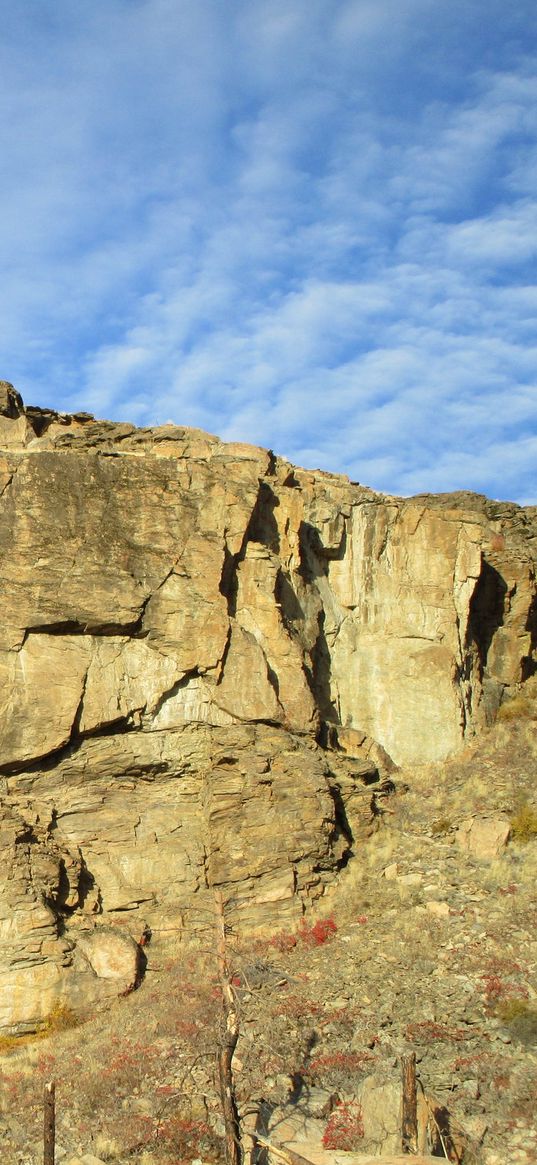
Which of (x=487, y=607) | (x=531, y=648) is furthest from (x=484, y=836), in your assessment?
(x=531, y=648)

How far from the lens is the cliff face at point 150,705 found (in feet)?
78.7

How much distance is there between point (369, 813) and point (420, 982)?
5.96 metres

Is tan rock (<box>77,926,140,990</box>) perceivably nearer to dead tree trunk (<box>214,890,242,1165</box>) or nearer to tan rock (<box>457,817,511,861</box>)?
dead tree trunk (<box>214,890,242,1165</box>)

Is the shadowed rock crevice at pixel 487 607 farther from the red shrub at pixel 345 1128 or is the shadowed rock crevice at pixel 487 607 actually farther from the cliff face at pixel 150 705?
the red shrub at pixel 345 1128

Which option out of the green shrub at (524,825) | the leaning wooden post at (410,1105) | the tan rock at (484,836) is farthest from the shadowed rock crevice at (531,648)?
the leaning wooden post at (410,1105)

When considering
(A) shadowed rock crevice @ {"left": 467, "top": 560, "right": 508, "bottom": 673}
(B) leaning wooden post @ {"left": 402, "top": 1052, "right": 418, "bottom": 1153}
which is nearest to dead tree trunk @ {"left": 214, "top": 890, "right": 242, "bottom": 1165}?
(B) leaning wooden post @ {"left": 402, "top": 1052, "right": 418, "bottom": 1153}

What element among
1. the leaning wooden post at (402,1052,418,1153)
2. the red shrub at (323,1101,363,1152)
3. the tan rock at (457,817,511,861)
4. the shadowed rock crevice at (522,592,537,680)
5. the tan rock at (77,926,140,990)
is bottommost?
the red shrub at (323,1101,363,1152)

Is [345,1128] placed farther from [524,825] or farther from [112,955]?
[524,825]

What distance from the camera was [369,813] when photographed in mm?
27453

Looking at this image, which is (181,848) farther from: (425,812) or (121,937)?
(425,812)

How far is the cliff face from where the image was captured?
2400 centimetres

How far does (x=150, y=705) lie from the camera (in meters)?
25.5

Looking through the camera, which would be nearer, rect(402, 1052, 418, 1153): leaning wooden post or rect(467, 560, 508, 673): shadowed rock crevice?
rect(402, 1052, 418, 1153): leaning wooden post

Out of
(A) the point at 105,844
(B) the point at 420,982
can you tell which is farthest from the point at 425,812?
(A) the point at 105,844
